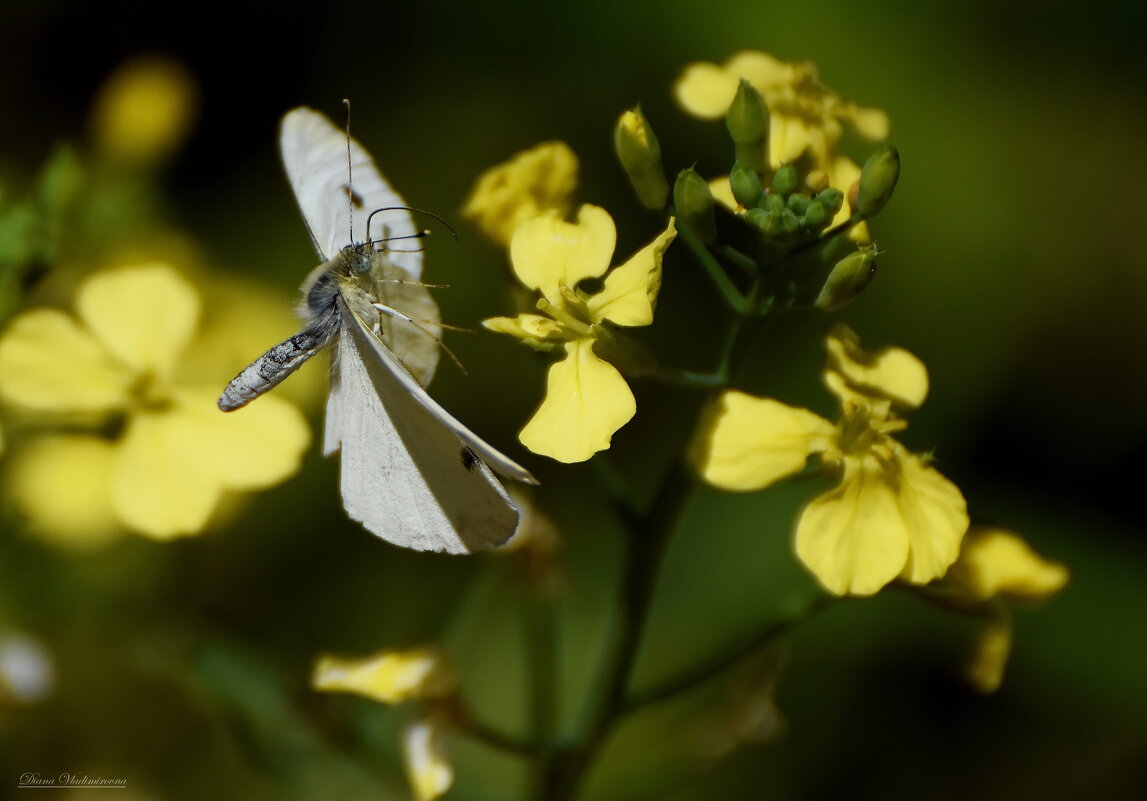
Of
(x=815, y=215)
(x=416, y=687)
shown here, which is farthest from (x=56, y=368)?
(x=815, y=215)

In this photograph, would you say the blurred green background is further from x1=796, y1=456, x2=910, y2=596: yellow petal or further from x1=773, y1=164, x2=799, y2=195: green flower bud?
x1=773, y1=164, x2=799, y2=195: green flower bud

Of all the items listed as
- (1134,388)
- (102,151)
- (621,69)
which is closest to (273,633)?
(102,151)

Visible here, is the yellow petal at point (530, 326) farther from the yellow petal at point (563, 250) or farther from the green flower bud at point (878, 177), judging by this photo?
the green flower bud at point (878, 177)

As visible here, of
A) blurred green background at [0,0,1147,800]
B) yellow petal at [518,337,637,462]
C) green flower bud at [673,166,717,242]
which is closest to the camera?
yellow petal at [518,337,637,462]

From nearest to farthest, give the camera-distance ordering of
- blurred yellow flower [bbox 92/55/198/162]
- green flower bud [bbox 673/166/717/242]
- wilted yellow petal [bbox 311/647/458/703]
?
1. green flower bud [bbox 673/166/717/242]
2. wilted yellow petal [bbox 311/647/458/703]
3. blurred yellow flower [bbox 92/55/198/162]

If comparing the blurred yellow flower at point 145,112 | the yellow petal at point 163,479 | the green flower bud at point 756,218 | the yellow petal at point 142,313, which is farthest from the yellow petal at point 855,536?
the blurred yellow flower at point 145,112

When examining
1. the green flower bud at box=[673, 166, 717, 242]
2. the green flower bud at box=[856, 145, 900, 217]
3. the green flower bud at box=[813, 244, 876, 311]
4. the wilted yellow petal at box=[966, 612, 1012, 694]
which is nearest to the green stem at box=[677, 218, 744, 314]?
the green flower bud at box=[673, 166, 717, 242]

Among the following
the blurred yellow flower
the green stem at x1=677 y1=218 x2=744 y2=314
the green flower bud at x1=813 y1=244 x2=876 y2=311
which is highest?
the green flower bud at x1=813 y1=244 x2=876 y2=311
